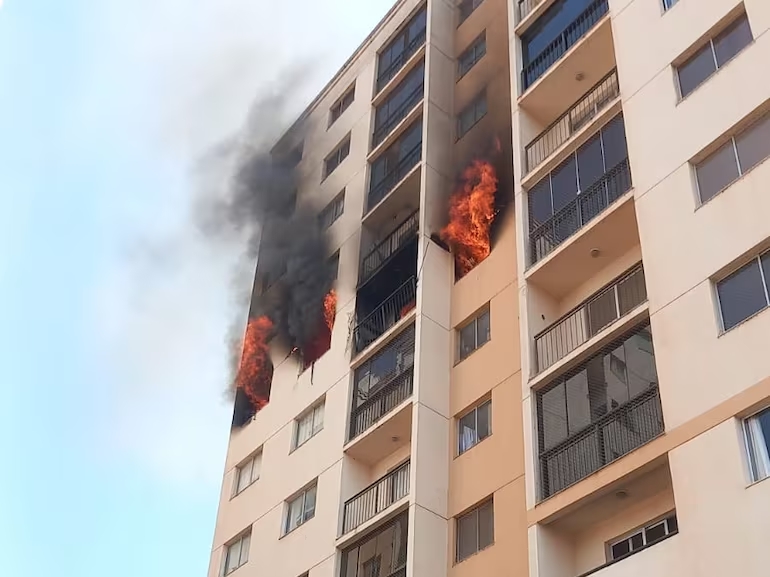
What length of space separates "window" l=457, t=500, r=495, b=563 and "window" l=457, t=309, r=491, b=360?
185 inches

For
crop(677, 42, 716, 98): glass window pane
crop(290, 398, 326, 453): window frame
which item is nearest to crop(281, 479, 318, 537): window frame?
crop(290, 398, 326, 453): window frame

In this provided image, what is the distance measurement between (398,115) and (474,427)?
14419mm

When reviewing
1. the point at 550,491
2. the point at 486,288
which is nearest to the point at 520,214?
the point at 486,288

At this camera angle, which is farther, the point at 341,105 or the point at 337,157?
the point at 341,105

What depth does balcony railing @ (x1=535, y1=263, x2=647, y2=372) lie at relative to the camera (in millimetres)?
21094

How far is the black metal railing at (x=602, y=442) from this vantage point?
60.7 feet

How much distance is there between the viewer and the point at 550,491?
19859 mm

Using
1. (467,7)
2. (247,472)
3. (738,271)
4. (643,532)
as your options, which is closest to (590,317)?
(738,271)

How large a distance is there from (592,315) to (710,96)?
5.20m

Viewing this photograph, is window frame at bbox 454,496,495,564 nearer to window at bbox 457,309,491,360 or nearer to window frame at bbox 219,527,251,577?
window at bbox 457,309,491,360

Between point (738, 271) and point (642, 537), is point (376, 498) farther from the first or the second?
point (738, 271)

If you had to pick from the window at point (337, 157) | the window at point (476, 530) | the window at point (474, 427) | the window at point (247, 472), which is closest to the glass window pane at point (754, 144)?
the window at point (474, 427)

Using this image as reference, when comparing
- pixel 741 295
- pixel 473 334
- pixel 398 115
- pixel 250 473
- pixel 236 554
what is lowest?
pixel 741 295

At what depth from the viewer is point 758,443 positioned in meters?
15.8
